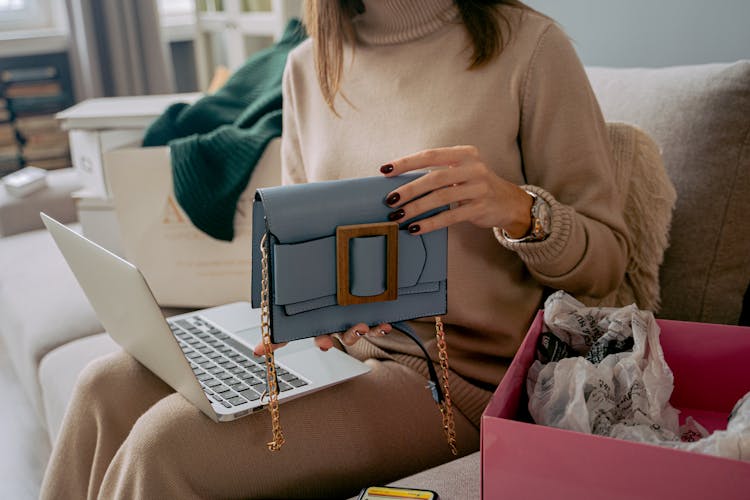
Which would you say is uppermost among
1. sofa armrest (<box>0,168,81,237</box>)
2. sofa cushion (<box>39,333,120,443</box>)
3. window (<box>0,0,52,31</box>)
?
window (<box>0,0,52,31</box>)

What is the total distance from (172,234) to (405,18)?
2.10 feet

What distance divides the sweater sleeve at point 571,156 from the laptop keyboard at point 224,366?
353 millimetres

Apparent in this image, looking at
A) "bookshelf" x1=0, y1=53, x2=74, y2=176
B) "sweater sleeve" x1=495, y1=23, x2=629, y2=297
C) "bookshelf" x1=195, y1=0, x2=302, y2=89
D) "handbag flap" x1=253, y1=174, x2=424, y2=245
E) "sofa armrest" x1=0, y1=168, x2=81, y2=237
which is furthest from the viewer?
"bookshelf" x1=0, y1=53, x2=74, y2=176

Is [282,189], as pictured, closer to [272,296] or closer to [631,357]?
[272,296]

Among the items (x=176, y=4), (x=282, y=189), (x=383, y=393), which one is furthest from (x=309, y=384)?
(x=176, y=4)

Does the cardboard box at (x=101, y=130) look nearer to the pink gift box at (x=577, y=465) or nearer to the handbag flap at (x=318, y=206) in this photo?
the handbag flap at (x=318, y=206)

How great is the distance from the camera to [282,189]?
0.72 m

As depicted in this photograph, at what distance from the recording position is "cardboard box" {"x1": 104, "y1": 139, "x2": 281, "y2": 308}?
54.3 inches

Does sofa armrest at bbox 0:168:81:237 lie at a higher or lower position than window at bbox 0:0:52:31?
lower

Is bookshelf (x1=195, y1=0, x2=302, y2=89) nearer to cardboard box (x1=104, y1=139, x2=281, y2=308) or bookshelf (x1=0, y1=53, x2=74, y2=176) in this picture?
bookshelf (x1=0, y1=53, x2=74, y2=176)

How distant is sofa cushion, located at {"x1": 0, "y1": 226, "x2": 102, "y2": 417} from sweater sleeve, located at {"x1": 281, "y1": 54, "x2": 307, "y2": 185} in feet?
1.84

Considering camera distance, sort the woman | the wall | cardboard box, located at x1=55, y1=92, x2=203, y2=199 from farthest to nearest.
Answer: cardboard box, located at x1=55, y1=92, x2=203, y2=199, the wall, the woman

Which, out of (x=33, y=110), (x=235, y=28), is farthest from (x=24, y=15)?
(x=235, y=28)

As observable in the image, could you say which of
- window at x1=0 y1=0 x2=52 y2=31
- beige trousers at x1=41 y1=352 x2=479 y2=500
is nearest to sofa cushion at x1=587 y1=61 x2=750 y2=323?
beige trousers at x1=41 y1=352 x2=479 y2=500
